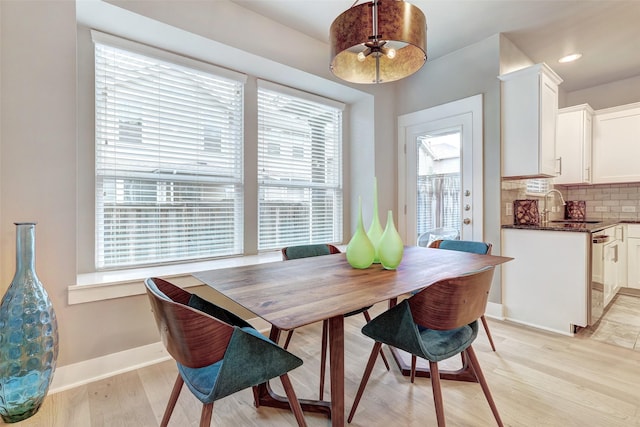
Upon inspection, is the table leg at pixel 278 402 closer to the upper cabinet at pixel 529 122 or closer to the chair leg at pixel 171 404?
the chair leg at pixel 171 404

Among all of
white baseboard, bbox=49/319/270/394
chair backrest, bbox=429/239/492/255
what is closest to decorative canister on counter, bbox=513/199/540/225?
chair backrest, bbox=429/239/492/255

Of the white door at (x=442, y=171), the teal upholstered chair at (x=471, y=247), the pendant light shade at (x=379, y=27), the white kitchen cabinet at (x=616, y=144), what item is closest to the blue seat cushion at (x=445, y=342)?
the teal upholstered chair at (x=471, y=247)

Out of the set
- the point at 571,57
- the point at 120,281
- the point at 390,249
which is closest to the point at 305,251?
the point at 390,249

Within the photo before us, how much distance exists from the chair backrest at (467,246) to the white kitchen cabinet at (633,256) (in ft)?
9.07

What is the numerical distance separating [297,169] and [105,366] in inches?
92.6

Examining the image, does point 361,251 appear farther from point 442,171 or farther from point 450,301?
point 442,171

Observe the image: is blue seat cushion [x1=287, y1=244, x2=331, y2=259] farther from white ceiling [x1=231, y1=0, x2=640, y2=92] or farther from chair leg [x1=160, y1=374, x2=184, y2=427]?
white ceiling [x1=231, y1=0, x2=640, y2=92]

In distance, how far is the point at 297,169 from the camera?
11.1ft

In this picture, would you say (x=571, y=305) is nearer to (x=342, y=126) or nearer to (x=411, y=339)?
(x=411, y=339)

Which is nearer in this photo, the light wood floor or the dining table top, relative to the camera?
the dining table top

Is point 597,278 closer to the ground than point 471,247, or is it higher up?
closer to the ground

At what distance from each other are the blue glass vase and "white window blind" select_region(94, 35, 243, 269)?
673mm

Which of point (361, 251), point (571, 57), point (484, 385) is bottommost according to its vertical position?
point (484, 385)

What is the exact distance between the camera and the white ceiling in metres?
2.51
